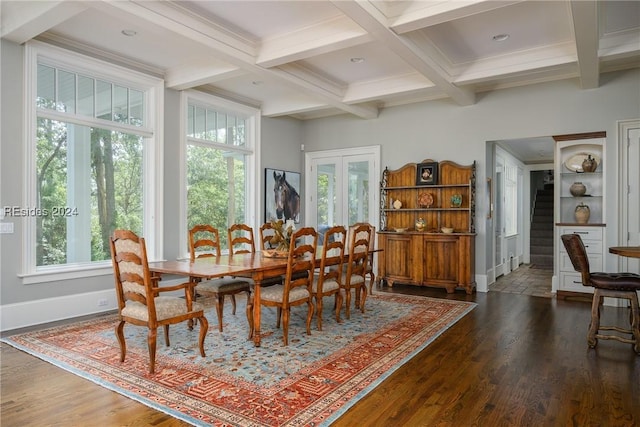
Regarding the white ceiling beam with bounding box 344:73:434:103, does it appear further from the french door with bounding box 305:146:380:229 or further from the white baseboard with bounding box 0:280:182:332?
the white baseboard with bounding box 0:280:182:332

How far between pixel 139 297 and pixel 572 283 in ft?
17.2

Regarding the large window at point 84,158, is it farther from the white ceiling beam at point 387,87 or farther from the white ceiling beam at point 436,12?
the white ceiling beam at point 436,12

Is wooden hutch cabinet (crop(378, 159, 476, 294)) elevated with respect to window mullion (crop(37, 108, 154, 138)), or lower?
lower

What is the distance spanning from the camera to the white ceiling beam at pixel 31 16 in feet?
10.9

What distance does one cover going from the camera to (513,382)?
2740 mm

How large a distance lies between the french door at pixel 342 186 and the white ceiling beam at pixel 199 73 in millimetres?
2858

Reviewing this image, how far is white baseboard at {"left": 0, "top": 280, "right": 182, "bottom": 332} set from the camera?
3.91 metres

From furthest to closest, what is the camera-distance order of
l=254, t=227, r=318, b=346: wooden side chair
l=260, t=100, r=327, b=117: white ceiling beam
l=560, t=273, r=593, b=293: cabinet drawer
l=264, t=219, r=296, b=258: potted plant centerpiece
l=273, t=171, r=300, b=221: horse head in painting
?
1. l=273, t=171, r=300, b=221: horse head in painting
2. l=260, t=100, r=327, b=117: white ceiling beam
3. l=560, t=273, r=593, b=293: cabinet drawer
4. l=264, t=219, r=296, b=258: potted plant centerpiece
5. l=254, t=227, r=318, b=346: wooden side chair

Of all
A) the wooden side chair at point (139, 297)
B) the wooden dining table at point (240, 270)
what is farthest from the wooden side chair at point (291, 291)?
the wooden side chair at point (139, 297)

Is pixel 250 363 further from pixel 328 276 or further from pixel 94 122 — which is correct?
pixel 94 122

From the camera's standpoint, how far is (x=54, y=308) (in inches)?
167

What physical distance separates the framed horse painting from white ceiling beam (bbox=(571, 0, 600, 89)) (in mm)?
4542

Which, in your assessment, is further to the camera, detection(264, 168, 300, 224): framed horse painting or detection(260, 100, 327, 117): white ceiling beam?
detection(264, 168, 300, 224): framed horse painting

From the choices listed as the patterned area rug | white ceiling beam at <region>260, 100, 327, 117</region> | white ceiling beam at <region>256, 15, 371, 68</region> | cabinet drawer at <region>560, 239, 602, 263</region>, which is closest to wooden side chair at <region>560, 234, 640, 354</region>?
the patterned area rug
